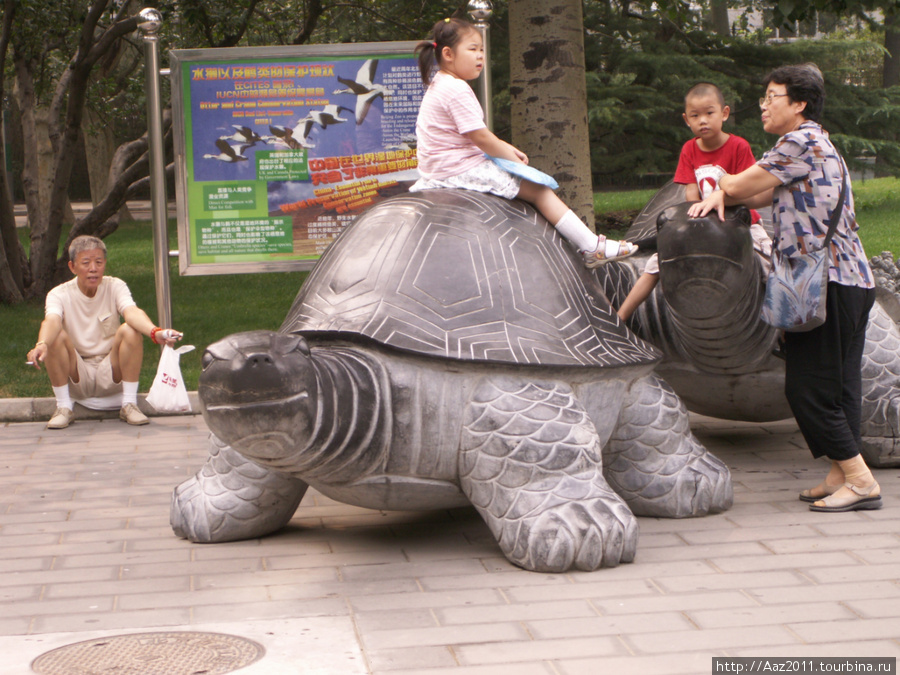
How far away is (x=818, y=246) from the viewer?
4.52 m

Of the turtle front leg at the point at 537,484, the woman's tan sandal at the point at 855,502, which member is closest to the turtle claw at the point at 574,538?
the turtle front leg at the point at 537,484

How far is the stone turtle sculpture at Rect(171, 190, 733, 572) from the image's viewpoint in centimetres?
364

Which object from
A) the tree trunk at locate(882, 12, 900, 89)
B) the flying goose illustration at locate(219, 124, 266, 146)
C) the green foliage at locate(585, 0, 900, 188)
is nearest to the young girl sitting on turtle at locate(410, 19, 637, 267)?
the flying goose illustration at locate(219, 124, 266, 146)

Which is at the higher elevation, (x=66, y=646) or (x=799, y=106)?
(x=799, y=106)

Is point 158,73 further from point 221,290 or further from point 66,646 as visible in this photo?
point 221,290

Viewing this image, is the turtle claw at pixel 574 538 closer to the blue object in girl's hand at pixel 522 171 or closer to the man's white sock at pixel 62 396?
the blue object in girl's hand at pixel 522 171

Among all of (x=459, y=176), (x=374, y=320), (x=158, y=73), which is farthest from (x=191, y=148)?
(x=374, y=320)

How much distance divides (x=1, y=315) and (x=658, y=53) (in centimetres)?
895

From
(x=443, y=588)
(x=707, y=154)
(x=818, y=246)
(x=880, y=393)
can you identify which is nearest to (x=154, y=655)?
(x=443, y=588)

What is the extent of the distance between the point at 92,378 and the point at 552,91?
140 inches

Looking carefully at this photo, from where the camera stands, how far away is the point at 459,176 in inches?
187

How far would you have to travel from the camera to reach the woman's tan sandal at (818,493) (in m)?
4.87

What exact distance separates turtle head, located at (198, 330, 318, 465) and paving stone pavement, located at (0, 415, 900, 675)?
59 centimetres

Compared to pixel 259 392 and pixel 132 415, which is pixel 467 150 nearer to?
pixel 259 392
